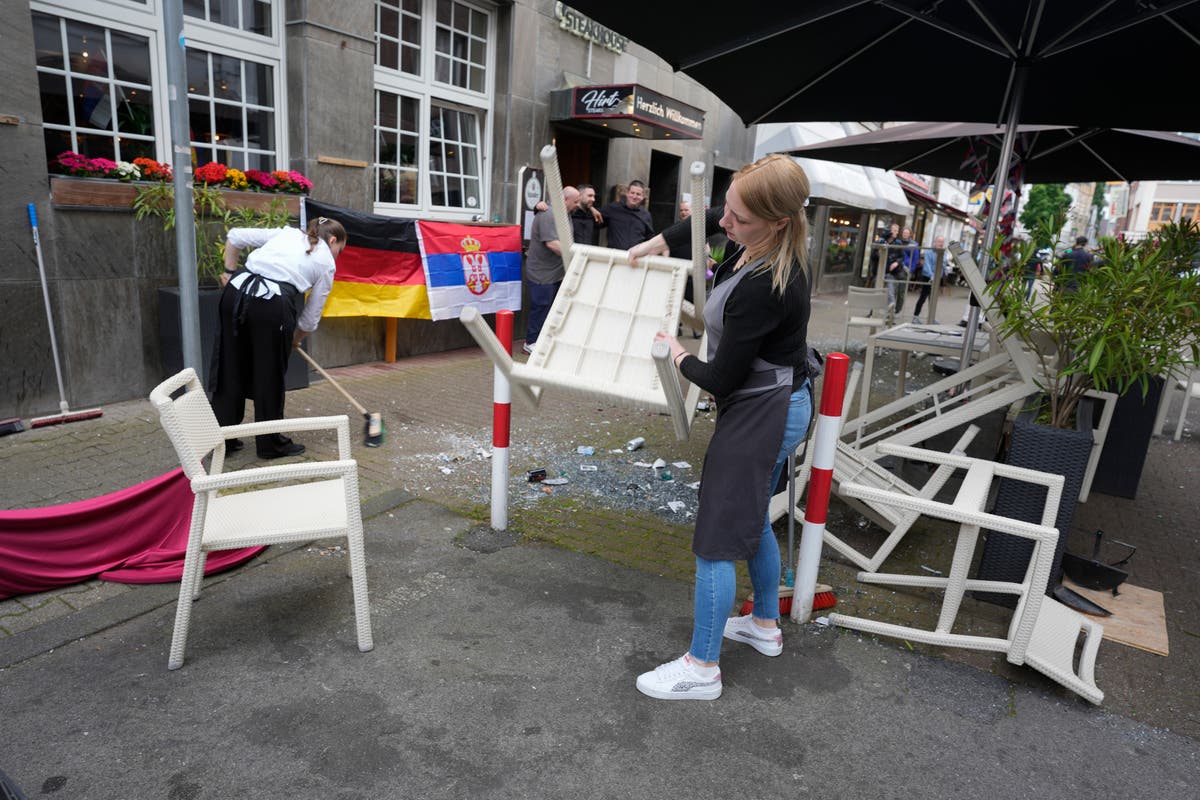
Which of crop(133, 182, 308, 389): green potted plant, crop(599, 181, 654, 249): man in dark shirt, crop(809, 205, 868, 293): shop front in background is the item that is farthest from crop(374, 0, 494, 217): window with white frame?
crop(809, 205, 868, 293): shop front in background

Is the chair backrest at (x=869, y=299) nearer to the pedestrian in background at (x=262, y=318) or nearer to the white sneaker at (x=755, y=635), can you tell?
the pedestrian in background at (x=262, y=318)

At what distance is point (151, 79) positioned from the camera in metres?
6.22

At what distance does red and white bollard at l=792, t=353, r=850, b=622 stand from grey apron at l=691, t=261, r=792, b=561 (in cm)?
54

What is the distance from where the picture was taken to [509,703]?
105 inches

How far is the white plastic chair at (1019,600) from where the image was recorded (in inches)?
114

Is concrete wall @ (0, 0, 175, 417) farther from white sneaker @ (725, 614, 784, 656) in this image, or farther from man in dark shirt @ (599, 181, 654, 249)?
white sneaker @ (725, 614, 784, 656)

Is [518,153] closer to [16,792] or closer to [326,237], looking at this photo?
[326,237]

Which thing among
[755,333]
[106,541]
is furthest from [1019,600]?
[106,541]

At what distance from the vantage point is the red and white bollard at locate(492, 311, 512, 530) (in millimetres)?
3797

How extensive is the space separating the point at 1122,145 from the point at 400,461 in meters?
8.01

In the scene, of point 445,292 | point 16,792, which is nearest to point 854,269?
point 445,292

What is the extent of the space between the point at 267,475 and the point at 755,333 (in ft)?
5.93

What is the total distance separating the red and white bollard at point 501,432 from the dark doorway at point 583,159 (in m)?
7.92

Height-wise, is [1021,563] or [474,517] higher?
[1021,563]
